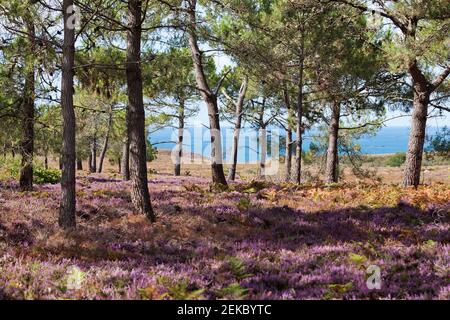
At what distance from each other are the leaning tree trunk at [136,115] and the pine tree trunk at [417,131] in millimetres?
10428

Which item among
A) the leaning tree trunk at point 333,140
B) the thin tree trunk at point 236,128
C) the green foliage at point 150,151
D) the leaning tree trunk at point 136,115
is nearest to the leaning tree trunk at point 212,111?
the leaning tree trunk at point 136,115

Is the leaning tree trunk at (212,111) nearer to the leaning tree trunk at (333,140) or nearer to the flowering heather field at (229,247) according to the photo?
the flowering heather field at (229,247)

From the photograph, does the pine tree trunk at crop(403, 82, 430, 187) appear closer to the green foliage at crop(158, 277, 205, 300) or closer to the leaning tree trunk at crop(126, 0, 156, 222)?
the leaning tree trunk at crop(126, 0, 156, 222)

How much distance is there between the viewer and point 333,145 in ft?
74.1

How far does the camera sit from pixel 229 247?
310 inches

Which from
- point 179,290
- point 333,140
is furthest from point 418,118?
point 179,290

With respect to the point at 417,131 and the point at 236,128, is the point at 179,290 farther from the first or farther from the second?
the point at 236,128

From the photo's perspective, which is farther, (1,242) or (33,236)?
(33,236)

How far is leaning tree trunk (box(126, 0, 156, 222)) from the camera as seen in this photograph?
32.0ft
